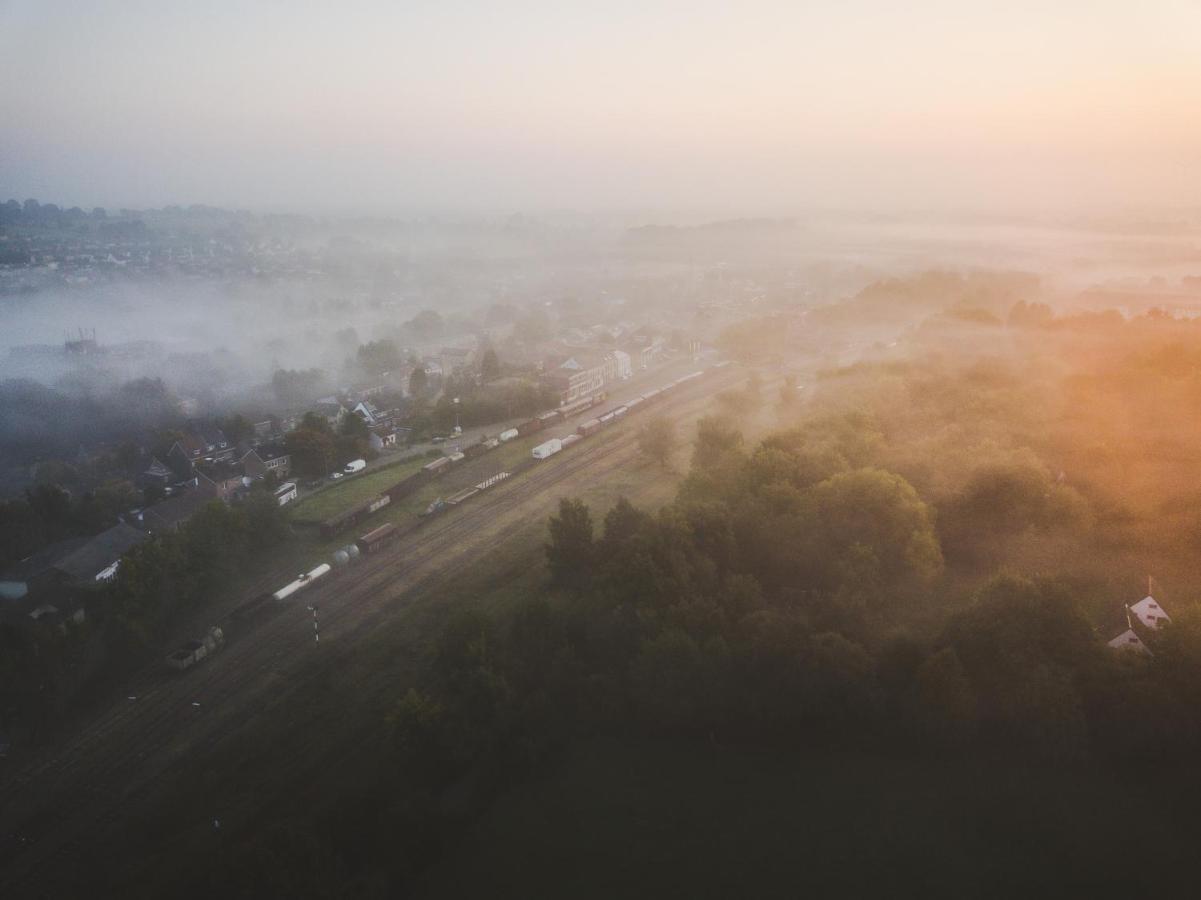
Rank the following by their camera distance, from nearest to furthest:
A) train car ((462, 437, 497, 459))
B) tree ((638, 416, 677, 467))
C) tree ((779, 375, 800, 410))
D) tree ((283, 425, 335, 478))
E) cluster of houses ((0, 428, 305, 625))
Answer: cluster of houses ((0, 428, 305, 625)) → tree ((638, 416, 677, 467)) → tree ((283, 425, 335, 478)) → train car ((462, 437, 497, 459)) → tree ((779, 375, 800, 410))

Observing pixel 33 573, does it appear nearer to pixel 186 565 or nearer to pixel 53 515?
pixel 53 515

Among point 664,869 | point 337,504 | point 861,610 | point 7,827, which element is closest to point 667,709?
point 664,869

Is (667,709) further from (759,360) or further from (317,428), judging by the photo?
(759,360)

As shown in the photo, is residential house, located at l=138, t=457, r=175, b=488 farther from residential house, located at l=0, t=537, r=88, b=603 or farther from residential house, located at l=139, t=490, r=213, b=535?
residential house, located at l=0, t=537, r=88, b=603

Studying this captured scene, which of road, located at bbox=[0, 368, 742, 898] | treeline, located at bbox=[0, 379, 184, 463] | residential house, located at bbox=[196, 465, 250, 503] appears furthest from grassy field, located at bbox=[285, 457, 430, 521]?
treeline, located at bbox=[0, 379, 184, 463]

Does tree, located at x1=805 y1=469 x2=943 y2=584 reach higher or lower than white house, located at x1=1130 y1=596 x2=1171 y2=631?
higher

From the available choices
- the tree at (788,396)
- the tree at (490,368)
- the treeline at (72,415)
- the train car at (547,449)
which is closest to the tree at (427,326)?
the tree at (490,368)

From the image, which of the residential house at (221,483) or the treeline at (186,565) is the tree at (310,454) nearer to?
the residential house at (221,483)
